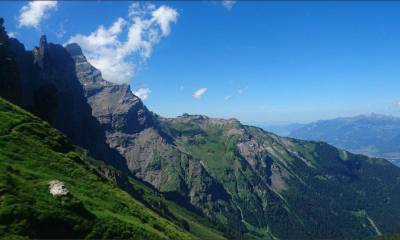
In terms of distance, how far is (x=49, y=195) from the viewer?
67438 millimetres

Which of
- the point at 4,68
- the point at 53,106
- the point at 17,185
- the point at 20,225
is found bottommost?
the point at 20,225

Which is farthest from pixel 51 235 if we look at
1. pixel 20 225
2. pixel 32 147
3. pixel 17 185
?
pixel 32 147

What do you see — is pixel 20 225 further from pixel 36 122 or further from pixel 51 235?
pixel 36 122

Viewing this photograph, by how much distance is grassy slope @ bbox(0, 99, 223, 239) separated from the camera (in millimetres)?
60875

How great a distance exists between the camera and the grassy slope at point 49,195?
200 feet

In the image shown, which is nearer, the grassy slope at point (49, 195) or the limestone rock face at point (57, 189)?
the grassy slope at point (49, 195)

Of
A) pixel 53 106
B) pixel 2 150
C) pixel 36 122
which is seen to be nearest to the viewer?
pixel 2 150

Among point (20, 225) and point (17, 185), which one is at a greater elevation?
point (17, 185)

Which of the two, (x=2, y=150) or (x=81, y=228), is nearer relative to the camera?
(x=81, y=228)

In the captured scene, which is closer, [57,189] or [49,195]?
[49,195]

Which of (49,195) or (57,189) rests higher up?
(57,189)

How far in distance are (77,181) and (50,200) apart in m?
18.8

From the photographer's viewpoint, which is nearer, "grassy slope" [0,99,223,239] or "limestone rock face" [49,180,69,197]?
"grassy slope" [0,99,223,239]

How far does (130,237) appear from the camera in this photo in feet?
232
